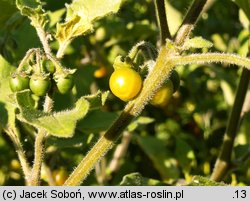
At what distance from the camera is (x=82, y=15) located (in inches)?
64.2

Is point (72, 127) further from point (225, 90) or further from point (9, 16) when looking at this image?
point (225, 90)

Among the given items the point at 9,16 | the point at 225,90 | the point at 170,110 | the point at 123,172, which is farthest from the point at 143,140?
the point at 9,16

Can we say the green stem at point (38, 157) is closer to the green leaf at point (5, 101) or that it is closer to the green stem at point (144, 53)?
the green leaf at point (5, 101)

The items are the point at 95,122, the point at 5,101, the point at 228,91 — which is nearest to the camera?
the point at 5,101

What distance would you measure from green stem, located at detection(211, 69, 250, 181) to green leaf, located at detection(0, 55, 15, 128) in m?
0.93

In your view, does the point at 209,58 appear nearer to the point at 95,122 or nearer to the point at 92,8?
the point at 92,8

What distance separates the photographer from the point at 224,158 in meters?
2.33

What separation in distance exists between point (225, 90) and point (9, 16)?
1.52 meters

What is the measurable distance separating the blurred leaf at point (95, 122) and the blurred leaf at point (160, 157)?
0.73 meters

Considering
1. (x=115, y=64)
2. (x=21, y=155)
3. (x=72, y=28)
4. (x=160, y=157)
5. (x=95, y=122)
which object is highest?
(x=72, y=28)

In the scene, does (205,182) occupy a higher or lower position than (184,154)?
higher

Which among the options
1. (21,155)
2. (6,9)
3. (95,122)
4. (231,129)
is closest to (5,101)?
(21,155)

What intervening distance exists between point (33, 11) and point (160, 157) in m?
1.49

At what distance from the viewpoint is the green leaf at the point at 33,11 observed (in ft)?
5.09
